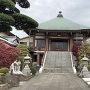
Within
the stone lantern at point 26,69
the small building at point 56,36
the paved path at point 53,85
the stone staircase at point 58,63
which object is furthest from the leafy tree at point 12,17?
the small building at point 56,36

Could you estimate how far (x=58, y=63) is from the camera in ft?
112

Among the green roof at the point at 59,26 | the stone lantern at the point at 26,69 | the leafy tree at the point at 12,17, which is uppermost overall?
the green roof at the point at 59,26

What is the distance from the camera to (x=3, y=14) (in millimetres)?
19109

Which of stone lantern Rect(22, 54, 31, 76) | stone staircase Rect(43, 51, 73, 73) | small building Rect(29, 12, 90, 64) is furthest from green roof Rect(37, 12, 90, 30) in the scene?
stone lantern Rect(22, 54, 31, 76)

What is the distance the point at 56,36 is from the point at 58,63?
29.7 feet

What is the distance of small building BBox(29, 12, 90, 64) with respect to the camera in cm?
4075

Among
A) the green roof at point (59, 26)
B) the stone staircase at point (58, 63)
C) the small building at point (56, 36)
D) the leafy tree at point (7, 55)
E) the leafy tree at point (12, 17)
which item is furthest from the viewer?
the green roof at point (59, 26)

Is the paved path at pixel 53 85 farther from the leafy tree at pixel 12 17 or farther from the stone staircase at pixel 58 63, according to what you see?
the stone staircase at pixel 58 63

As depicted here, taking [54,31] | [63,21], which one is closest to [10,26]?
[54,31]

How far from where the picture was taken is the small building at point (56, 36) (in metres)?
40.8

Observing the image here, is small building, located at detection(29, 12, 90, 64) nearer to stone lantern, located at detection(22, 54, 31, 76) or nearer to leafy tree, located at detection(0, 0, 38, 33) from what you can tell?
stone lantern, located at detection(22, 54, 31, 76)

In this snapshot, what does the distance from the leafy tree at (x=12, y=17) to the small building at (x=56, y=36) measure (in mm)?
17160

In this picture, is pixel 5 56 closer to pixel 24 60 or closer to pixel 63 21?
pixel 24 60

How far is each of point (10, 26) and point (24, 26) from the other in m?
2.19
